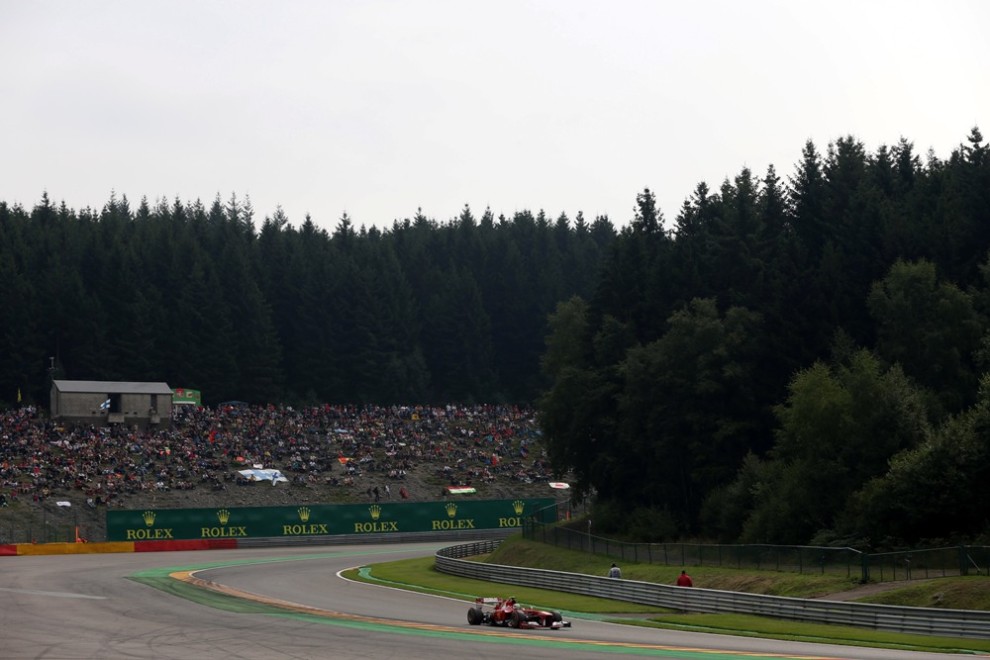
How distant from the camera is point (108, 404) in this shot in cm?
11044

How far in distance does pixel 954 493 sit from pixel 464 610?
66.8 ft

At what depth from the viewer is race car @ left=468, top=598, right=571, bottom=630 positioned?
3812cm

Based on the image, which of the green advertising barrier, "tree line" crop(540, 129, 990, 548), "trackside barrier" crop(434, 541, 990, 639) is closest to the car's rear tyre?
"trackside barrier" crop(434, 541, 990, 639)

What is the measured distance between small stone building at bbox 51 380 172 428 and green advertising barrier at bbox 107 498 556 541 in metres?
23.6

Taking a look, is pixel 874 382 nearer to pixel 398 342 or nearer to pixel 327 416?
pixel 327 416

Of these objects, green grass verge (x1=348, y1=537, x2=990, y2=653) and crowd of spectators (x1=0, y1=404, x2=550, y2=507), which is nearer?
green grass verge (x1=348, y1=537, x2=990, y2=653)

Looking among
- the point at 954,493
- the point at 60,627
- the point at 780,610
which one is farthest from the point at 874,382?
the point at 60,627

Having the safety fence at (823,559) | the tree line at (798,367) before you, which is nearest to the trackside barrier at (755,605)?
the safety fence at (823,559)

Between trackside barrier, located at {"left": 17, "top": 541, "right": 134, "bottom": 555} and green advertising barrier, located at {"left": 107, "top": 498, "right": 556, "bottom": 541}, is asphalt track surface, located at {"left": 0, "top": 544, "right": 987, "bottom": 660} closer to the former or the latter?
trackside barrier, located at {"left": 17, "top": 541, "right": 134, "bottom": 555}

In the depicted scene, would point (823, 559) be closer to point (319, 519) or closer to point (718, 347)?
point (718, 347)

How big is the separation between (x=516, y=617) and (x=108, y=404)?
7936 centimetres

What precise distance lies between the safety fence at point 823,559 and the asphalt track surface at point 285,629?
978 centimetres

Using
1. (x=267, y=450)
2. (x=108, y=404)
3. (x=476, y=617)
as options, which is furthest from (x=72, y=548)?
(x=476, y=617)

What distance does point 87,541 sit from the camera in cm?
8456
